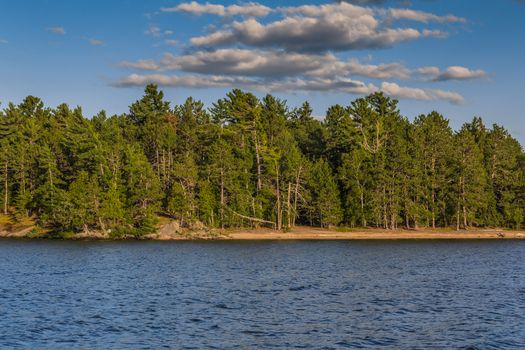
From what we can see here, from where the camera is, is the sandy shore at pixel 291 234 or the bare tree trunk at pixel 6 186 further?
the bare tree trunk at pixel 6 186

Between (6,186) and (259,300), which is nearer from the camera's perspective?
(259,300)

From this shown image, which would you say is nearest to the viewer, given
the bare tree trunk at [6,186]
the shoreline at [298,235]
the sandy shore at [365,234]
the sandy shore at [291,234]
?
the shoreline at [298,235]

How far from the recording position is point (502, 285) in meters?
56.9

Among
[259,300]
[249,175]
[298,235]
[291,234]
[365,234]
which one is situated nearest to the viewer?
[259,300]

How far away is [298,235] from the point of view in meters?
119

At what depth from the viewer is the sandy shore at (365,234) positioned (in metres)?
119

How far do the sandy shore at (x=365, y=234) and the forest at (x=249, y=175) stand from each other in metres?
3.47

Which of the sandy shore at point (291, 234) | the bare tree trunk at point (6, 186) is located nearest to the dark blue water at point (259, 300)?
the sandy shore at point (291, 234)

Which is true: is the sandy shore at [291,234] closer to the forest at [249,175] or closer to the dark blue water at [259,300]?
the forest at [249,175]

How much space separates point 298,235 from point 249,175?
17840mm

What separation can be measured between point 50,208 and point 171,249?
36.8 metres

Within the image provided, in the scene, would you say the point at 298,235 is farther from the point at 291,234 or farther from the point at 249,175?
the point at 249,175

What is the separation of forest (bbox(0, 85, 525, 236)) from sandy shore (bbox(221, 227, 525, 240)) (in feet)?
11.4

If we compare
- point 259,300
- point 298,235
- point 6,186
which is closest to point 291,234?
point 298,235
